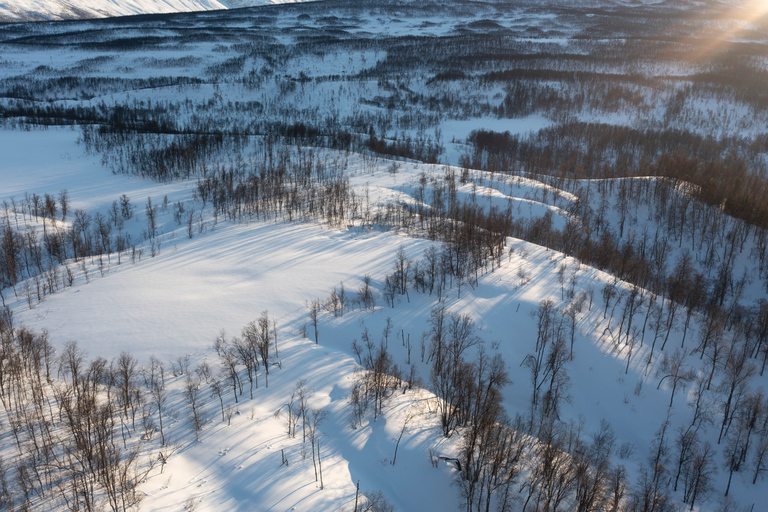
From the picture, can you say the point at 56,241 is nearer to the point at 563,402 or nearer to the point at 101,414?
the point at 101,414

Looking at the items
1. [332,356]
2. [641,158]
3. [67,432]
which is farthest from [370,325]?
[641,158]

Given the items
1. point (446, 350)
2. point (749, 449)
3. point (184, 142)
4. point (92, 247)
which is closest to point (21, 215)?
point (92, 247)

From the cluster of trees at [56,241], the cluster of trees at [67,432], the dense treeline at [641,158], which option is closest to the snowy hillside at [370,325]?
the cluster of trees at [67,432]

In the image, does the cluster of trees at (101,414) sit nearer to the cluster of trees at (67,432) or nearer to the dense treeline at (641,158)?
the cluster of trees at (67,432)

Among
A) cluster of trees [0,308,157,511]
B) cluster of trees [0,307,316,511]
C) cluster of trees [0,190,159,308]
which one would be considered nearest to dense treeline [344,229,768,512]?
cluster of trees [0,307,316,511]

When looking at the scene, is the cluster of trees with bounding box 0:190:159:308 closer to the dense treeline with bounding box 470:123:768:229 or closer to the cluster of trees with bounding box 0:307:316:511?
the cluster of trees with bounding box 0:307:316:511

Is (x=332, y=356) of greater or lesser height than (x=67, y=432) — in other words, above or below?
below

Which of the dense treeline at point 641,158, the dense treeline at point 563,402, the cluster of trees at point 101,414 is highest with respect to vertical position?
the dense treeline at point 641,158

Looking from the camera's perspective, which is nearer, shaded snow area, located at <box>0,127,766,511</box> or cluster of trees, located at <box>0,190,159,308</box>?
shaded snow area, located at <box>0,127,766,511</box>

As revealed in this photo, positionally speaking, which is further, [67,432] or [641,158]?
[641,158]
